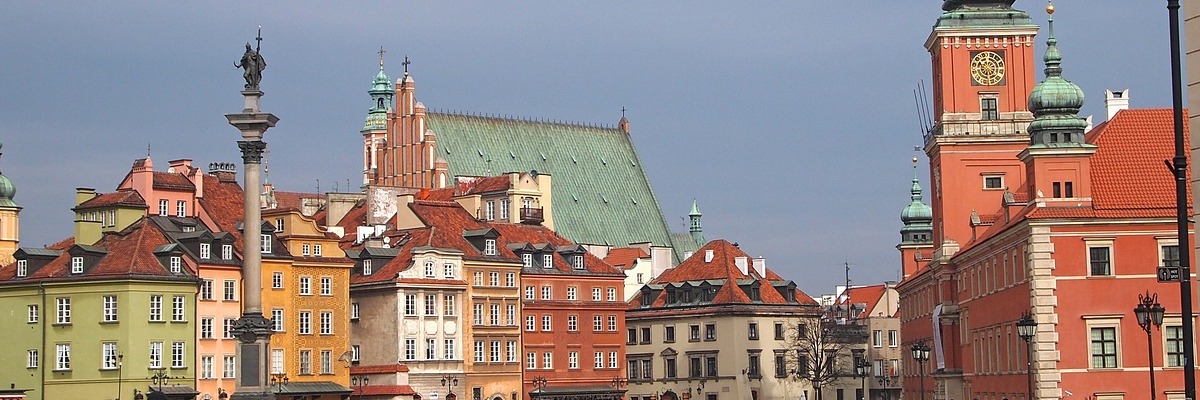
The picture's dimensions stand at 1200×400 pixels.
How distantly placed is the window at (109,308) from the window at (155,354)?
81.1 inches

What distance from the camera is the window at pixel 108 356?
83.8 metres

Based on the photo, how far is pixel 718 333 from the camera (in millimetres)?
115812

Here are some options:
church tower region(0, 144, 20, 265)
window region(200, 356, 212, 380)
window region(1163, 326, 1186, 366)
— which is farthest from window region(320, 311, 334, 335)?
window region(1163, 326, 1186, 366)

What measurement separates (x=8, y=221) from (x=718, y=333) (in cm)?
4154

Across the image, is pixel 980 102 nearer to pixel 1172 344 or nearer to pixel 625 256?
pixel 1172 344

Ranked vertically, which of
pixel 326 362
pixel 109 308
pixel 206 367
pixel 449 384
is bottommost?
pixel 449 384

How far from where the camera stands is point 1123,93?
7606cm

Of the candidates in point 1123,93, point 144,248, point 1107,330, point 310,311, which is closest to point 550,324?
point 310,311

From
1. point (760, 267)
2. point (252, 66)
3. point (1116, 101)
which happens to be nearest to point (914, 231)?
point (760, 267)

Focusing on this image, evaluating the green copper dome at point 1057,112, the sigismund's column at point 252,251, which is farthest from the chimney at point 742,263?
the sigismund's column at point 252,251

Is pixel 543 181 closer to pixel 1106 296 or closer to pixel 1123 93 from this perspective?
pixel 1123 93

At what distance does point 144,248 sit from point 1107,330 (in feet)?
143

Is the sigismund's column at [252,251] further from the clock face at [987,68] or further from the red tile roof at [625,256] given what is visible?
the red tile roof at [625,256]

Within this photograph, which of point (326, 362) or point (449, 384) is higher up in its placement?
point (326, 362)
